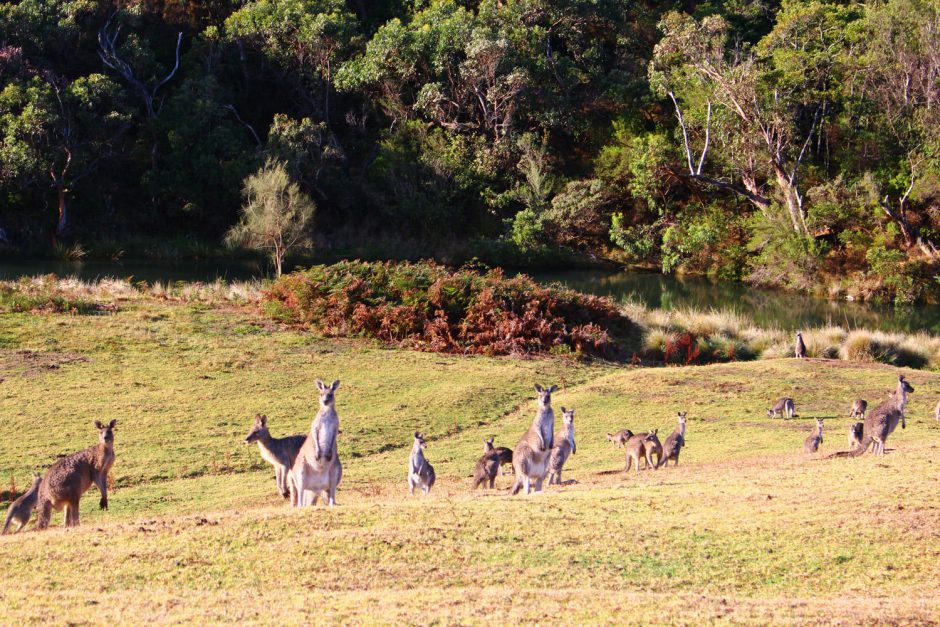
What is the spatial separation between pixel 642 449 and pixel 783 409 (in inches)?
243

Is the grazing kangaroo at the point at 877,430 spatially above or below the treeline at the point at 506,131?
below

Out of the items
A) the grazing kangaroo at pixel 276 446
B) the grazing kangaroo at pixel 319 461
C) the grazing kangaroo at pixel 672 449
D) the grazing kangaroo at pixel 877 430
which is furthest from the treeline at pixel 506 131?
the grazing kangaroo at pixel 319 461

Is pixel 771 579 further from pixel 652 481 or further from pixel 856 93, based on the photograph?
pixel 856 93

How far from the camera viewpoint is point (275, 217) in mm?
43406

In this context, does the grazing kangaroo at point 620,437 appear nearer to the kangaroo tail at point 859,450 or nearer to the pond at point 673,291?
the kangaroo tail at point 859,450

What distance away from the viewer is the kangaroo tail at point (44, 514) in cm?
1186

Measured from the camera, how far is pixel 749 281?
175 ft

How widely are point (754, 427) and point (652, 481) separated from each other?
21.3 feet

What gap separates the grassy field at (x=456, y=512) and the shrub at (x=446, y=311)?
400 cm

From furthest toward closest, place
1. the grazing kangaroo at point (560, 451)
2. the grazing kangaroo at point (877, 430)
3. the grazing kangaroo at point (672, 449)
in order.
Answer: the grazing kangaroo at point (672, 449) < the grazing kangaroo at point (877, 430) < the grazing kangaroo at point (560, 451)

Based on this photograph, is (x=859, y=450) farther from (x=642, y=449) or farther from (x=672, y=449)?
(x=642, y=449)

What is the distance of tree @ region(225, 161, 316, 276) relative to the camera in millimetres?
43438

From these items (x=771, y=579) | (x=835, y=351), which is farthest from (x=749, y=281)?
(x=771, y=579)

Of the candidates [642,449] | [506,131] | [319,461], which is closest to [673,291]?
[506,131]
